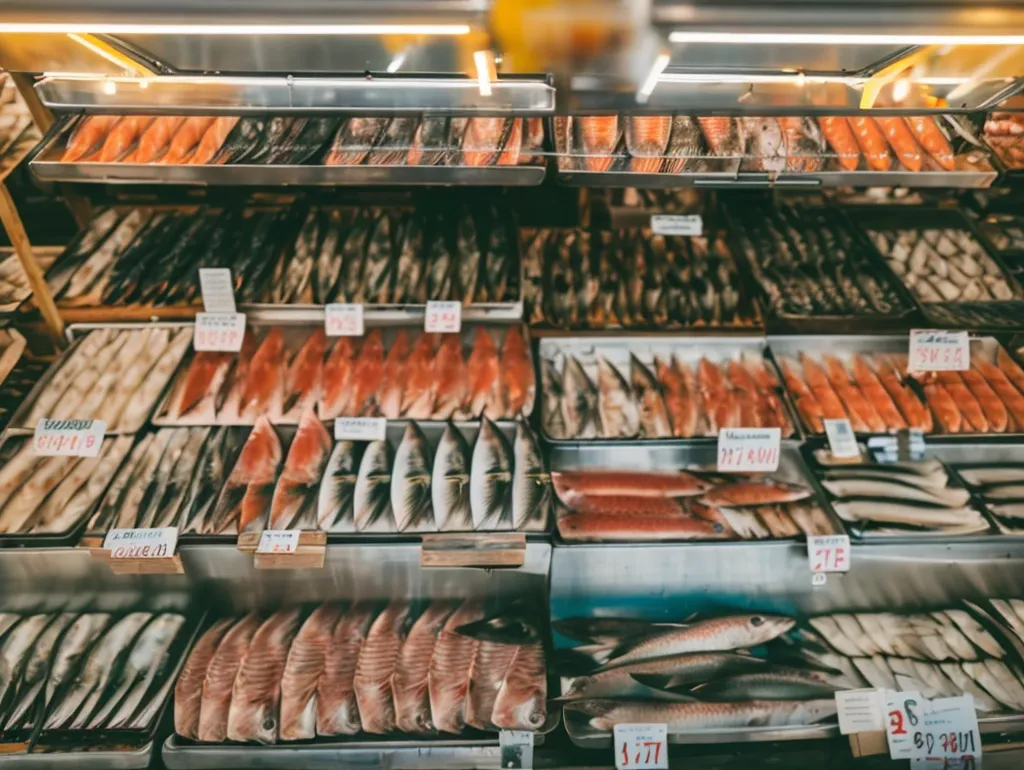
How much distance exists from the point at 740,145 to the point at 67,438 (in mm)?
3057

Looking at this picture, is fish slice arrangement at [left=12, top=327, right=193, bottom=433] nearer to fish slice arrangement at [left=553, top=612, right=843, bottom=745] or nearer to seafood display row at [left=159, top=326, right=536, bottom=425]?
seafood display row at [left=159, top=326, right=536, bottom=425]

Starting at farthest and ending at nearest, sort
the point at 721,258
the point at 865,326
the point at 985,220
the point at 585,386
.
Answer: the point at 985,220, the point at 721,258, the point at 865,326, the point at 585,386

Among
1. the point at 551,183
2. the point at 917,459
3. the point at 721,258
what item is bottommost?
the point at 917,459

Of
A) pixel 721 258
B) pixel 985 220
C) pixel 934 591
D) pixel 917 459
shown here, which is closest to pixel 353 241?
pixel 721 258

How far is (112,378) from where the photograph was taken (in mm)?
3057

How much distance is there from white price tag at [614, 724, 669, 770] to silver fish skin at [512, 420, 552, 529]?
775 millimetres

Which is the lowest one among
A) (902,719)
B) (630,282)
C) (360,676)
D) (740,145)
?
(902,719)

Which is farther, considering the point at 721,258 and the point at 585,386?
the point at 721,258

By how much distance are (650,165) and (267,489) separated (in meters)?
2.00

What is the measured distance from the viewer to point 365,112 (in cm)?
228

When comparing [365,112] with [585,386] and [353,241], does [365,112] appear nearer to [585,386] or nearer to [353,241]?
[353,241]

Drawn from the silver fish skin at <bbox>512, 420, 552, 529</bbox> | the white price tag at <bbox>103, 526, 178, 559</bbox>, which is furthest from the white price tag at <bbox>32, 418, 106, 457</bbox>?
the silver fish skin at <bbox>512, 420, 552, 529</bbox>

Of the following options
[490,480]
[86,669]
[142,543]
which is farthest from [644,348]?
[86,669]

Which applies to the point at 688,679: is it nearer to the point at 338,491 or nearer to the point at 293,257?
the point at 338,491
